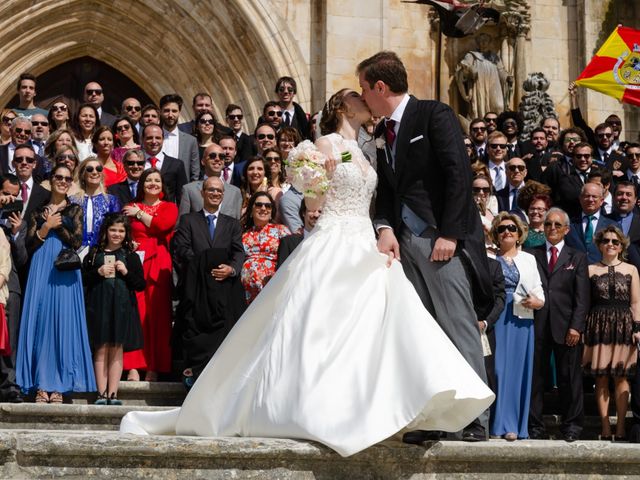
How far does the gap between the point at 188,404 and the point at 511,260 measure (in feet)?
13.1

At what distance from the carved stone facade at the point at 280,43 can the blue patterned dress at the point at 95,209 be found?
626cm

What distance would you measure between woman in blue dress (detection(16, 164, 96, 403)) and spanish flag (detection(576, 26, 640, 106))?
7195 mm

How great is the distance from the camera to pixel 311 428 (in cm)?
542

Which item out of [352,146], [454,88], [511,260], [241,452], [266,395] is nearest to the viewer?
[241,452]

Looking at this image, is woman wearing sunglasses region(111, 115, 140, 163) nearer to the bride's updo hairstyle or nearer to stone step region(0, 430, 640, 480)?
the bride's updo hairstyle

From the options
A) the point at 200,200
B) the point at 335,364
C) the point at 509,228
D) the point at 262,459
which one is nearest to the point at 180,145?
the point at 200,200

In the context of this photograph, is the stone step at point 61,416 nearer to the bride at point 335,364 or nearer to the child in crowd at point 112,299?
the child in crowd at point 112,299

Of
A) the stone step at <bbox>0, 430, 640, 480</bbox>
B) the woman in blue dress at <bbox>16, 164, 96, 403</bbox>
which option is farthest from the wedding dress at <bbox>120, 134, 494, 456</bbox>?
the woman in blue dress at <bbox>16, 164, 96, 403</bbox>

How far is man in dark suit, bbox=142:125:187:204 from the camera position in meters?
11.0

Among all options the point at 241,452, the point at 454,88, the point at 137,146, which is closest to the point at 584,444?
the point at 241,452

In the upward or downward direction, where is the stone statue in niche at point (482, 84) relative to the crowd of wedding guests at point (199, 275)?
upward

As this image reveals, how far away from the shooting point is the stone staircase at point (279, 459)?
503cm

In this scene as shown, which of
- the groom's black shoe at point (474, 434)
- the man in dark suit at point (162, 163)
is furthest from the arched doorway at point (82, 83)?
the groom's black shoe at point (474, 434)

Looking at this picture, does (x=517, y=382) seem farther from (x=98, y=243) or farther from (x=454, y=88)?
(x=454, y=88)
